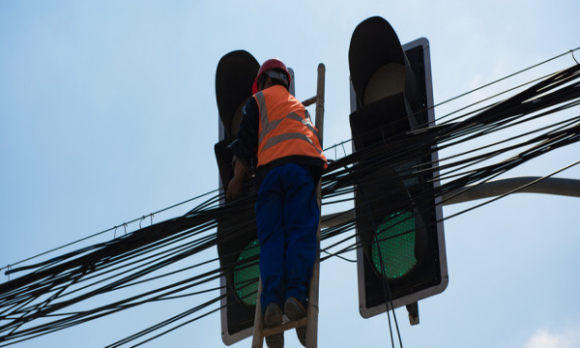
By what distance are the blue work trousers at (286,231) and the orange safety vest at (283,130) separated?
0.37ft

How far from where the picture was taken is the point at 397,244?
5.61 meters

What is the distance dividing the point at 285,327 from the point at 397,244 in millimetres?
1563

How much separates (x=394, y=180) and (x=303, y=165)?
1.00 m

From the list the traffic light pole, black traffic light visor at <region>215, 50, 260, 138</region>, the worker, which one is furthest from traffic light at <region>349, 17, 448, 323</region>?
black traffic light visor at <region>215, 50, 260, 138</region>

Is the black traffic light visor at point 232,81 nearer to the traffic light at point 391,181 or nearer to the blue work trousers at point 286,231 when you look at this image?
the traffic light at point 391,181

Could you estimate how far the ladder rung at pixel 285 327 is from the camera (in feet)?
13.9

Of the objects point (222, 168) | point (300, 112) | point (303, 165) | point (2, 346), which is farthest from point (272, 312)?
point (2, 346)

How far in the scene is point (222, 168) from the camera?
6473 millimetres

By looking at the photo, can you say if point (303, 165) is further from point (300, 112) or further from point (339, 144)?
point (339, 144)

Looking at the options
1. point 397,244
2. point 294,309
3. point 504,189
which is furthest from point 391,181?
point 294,309

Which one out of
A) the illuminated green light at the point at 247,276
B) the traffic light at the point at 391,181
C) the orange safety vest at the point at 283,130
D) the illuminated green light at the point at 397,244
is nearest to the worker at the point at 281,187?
the orange safety vest at the point at 283,130

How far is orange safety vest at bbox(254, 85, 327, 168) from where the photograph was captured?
4934 mm

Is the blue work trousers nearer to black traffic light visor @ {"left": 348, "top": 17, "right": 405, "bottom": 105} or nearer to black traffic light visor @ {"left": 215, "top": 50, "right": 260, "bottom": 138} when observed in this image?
black traffic light visor @ {"left": 348, "top": 17, "right": 405, "bottom": 105}

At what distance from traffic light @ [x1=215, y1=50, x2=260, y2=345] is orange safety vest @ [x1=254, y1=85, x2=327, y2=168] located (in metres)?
0.98
